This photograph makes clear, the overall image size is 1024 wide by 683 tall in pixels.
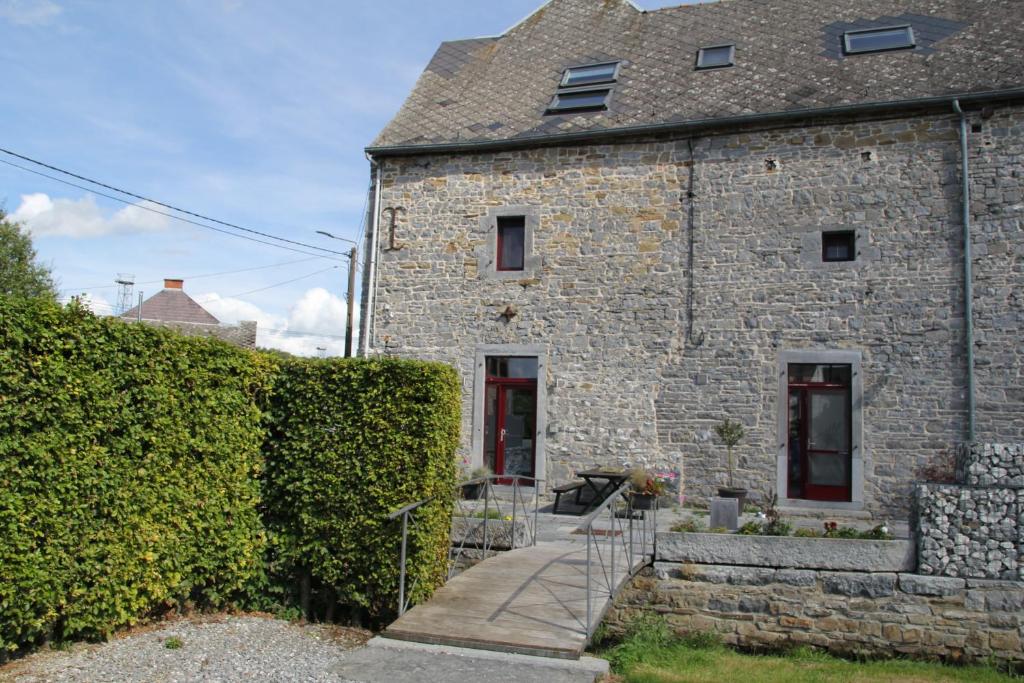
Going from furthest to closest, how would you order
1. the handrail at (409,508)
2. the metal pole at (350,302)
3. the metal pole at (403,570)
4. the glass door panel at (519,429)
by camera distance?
the metal pole at (350,302), the glass door panel at (519,429), the metal pole at (403,570), the handrail at (409,508)

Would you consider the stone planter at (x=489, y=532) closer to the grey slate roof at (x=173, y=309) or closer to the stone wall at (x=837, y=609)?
the stone wall at (x=837, y=609)

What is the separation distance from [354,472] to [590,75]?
369 inches

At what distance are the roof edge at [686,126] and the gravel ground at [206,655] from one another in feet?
27.7

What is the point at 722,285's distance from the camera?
1145cm

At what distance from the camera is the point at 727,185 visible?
38.1 feet

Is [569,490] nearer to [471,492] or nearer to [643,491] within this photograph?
[643,491]

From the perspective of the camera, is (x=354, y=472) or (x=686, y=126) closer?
(x=354, y=472)

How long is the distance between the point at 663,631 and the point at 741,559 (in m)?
0.93

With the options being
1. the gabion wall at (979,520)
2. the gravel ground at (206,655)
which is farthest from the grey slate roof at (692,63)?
the gravel ground at (206,655)

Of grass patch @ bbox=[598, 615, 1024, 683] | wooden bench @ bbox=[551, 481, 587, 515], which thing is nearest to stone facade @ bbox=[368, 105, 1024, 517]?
wooden bench @ bbox=[551, 481, 587, 515]

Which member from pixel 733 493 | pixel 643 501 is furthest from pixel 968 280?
pixel 643 501

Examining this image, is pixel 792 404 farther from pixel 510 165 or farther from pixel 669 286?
pixel 510 165

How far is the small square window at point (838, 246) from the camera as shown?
36.4ft

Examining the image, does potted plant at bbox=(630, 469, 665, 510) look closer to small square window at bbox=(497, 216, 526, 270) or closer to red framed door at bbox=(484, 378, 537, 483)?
red framed door at bbox=(484, 378, 537, 483)
